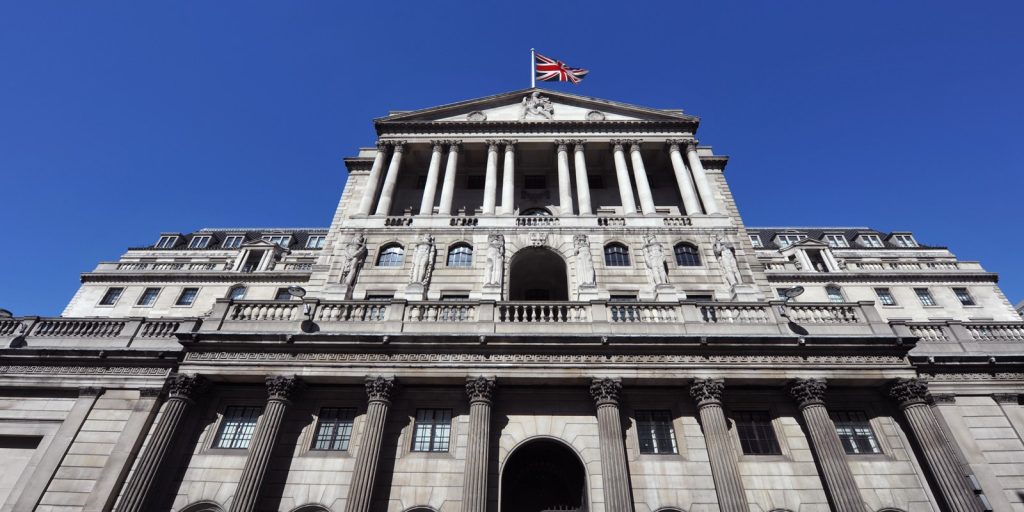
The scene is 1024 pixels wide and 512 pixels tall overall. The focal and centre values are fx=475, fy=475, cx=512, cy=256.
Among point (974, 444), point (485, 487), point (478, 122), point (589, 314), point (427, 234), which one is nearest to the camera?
point (485, 487)

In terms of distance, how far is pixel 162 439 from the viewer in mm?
16516

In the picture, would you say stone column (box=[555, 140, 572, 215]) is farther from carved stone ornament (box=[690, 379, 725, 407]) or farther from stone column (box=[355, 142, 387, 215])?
carved stone ornament (box=[690, 379, 725, 407])

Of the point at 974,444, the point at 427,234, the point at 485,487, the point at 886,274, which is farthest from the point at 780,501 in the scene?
the point at 886,274

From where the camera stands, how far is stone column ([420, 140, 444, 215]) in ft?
89.9

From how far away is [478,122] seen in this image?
31.4 m

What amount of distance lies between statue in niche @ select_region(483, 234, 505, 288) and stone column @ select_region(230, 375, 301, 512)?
367 inches

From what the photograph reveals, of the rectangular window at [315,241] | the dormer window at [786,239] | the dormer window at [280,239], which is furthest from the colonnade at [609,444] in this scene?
the dormer window at [280,239]

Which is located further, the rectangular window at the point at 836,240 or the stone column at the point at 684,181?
the rectangular window at the point at 836,240

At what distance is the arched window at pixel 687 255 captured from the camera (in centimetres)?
2464

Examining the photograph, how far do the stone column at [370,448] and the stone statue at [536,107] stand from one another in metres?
20.8

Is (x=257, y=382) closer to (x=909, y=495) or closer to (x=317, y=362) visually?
(x=317, y=362)

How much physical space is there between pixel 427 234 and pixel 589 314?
10444mm

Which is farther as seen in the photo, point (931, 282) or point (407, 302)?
point (931, 282)

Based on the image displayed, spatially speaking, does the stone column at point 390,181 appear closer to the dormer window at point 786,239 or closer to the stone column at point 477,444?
the stone column at point 477,444
